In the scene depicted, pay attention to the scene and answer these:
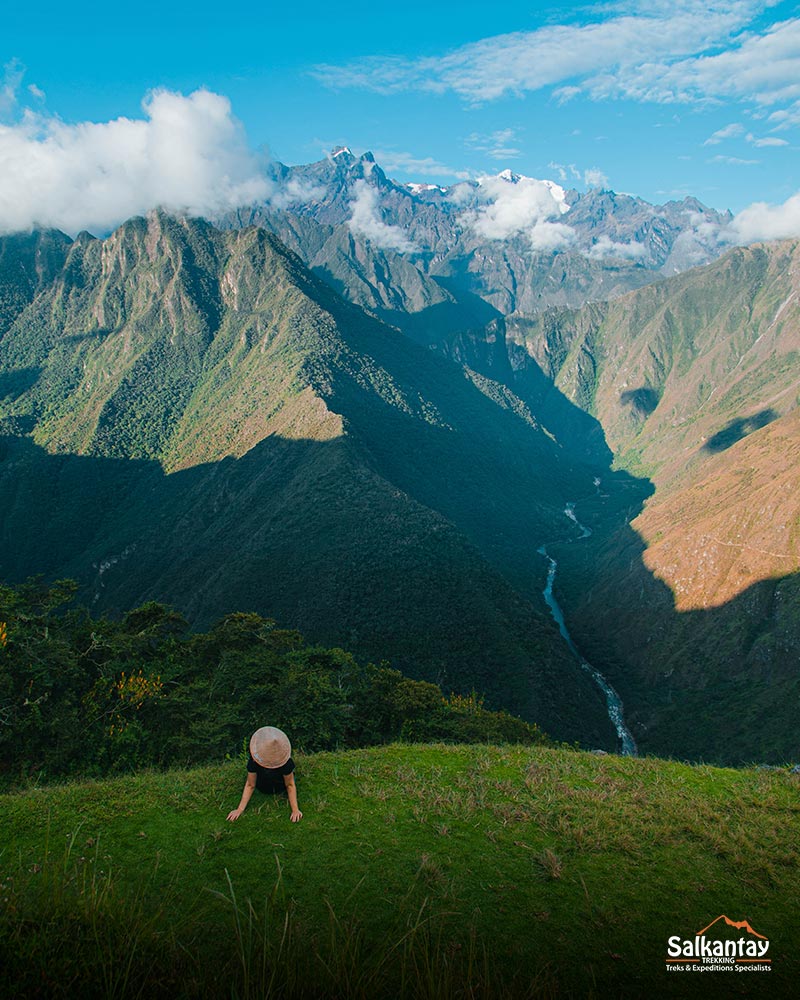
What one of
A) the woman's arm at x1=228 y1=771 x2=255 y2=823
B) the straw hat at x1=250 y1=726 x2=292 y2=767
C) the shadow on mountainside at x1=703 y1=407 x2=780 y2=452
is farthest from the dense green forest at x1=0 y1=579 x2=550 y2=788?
the shadow on mountainside at x1=703 y1=407 x2=780 y2=452

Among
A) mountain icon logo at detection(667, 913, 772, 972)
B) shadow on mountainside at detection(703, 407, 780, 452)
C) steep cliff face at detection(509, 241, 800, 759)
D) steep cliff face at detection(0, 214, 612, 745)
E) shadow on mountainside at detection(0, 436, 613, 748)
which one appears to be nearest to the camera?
mountain icon logo at detection(667, 913, 772, 972)

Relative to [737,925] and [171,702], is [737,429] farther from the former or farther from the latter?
[737,925]

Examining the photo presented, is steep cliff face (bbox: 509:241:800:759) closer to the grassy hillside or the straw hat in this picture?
the grassy hillside

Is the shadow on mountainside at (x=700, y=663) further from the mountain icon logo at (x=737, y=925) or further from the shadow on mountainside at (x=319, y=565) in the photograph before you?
the mountain icon logo at (x=737, y=925)

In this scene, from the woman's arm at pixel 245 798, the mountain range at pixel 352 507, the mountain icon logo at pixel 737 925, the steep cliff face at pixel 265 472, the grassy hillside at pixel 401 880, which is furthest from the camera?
the steep cliff face at pixel 265 472

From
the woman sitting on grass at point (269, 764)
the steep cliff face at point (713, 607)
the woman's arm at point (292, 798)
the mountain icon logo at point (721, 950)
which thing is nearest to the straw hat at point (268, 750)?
the woman sitting on grass at point (269, 764)

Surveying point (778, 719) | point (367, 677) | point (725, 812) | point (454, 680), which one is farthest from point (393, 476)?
point (725, 812)
